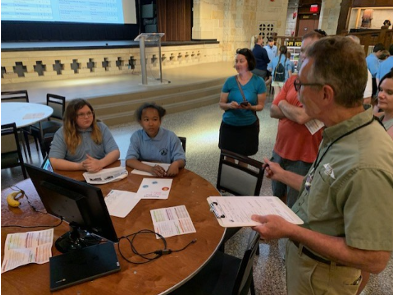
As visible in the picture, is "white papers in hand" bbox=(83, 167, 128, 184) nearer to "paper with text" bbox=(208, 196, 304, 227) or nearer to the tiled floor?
the tiled floor

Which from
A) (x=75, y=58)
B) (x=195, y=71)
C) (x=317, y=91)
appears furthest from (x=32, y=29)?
(x=317, y=91)

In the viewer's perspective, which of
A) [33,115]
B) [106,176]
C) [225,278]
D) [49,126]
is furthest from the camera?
[49,126]

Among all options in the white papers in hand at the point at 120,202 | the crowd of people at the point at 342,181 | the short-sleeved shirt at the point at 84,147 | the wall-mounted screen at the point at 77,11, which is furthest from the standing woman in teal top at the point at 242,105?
the wall-mounted screen at the point at 77,11

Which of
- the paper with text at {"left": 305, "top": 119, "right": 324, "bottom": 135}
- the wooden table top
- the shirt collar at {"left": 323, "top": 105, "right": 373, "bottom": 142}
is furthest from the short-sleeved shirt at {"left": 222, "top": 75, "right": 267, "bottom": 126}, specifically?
the shirt collar at {"left": 323, "top": 105, "right": 373, "bottom": 142}

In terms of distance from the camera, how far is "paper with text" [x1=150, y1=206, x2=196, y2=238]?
4.51 feet

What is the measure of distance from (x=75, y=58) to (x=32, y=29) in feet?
10.9

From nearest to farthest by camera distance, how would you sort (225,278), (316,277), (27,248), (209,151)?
(316,277) → (27,248) → (225,278) → (209,151)

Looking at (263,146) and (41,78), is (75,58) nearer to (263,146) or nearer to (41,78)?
(41,78)

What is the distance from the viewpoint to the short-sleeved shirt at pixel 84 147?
214 cm

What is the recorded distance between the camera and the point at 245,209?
3.67 feet

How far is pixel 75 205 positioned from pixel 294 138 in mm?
1552

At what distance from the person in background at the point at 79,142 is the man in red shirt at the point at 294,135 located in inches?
51.4

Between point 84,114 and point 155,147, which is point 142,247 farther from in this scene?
point 84,114

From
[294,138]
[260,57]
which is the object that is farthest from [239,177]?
[260,57]
